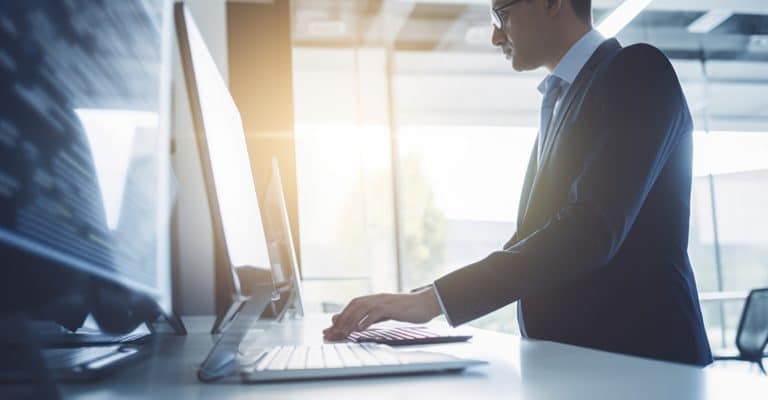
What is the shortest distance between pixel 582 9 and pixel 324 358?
4.00ft

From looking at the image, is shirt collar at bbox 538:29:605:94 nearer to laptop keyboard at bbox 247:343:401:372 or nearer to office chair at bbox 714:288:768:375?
laptop keyboard at bbox 247:343:401:372

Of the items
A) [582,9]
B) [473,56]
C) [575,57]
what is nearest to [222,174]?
[575,57]

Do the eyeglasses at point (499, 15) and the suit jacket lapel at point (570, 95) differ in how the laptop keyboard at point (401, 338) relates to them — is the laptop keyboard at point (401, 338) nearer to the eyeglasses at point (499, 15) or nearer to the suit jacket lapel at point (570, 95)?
the suit jacket lapel at point (570, 95)

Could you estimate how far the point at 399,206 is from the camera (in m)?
6.21

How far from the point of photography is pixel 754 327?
343cm

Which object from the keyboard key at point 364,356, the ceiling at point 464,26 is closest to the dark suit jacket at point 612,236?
the keyboard key at point 364,356

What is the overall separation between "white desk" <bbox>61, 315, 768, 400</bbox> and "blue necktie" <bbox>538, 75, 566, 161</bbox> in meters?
0.87

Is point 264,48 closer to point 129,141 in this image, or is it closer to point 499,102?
point 129,141

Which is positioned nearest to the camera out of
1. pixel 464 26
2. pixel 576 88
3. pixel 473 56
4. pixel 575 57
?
pixel 576 88

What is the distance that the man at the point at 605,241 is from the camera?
1100 mm

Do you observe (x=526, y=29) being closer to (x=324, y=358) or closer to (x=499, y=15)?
(x=499, y=15)

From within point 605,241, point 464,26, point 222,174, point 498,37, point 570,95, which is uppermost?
point 464,26

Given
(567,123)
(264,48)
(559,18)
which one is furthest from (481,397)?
(264,48)

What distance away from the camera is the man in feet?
3.61
